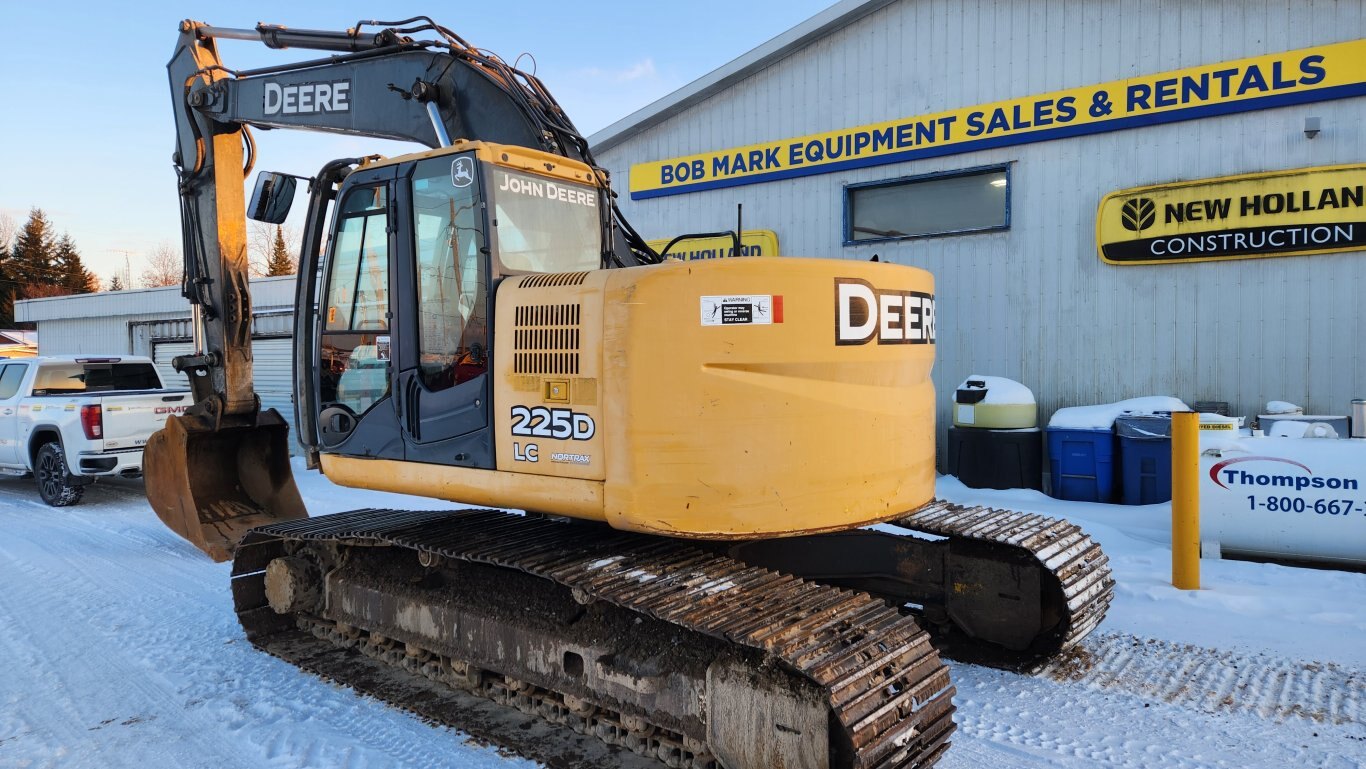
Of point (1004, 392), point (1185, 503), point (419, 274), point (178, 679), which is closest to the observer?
point (419, 274)

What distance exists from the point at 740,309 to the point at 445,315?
5.24ft

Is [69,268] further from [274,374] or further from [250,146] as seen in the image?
[250,146]

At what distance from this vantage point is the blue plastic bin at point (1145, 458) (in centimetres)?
889

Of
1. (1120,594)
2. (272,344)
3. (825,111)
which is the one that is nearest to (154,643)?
(1120,594)

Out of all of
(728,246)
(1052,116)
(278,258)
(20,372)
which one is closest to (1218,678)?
(1052,116)

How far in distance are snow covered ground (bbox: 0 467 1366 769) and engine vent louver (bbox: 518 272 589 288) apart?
2.11 m

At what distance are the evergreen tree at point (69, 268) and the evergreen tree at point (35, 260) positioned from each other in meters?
0.20

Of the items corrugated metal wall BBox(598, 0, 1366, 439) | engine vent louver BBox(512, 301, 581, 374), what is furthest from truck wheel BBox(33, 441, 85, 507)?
corrugated metal wall BBox(598, 0, 1366, 439)

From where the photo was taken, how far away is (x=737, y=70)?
12.5 m

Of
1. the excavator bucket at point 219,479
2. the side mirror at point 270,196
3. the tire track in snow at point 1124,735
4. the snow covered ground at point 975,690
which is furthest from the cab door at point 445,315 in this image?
the excavator bucket at point 219,479

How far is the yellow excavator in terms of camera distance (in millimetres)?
3572

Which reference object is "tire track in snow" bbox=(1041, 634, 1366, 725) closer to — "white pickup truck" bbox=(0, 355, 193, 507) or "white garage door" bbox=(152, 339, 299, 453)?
"white pickup truck" bbox=(0, 355, 193, 507)

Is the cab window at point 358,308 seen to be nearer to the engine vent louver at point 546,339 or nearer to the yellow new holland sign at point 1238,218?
the engine vent louver at point 546,339

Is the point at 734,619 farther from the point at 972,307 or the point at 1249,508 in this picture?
the point at 972,307
